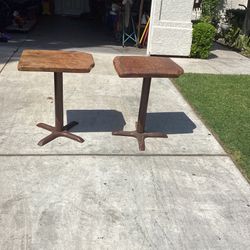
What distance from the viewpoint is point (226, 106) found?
641 cm

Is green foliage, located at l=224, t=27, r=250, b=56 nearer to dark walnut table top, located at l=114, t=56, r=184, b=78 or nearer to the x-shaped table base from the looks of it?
dark walnut table top, located at l=114, t=56, r=184, b=78

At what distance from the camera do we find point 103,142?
4.80 m

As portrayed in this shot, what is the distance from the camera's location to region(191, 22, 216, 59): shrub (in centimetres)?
960

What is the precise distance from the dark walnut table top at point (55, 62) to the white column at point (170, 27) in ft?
16.0

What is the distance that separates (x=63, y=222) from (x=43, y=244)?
298 mm

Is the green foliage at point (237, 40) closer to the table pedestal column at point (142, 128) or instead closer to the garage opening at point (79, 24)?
the garage opening at point (79, 24)

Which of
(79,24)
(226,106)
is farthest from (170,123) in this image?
(79,24)

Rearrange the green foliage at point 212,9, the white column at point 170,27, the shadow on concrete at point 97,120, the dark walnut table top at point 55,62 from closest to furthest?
the dark walnut table top at point 55,62
the shadow on concrete at point 97,120
the white column at point 170,27
the green foliage at point 212,9

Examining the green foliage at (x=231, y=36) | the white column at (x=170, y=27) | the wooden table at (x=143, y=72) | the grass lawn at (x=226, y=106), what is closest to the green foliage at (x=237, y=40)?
the green foliage at (x=231, y=36)

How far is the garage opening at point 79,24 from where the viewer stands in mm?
10727

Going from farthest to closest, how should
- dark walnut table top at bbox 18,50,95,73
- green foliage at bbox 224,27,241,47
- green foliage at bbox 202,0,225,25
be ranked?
green foliage at bbox 202,0,225,25, green foliage at bbox 224,27,241,47, dark walnut table top at bbox 18,50,95,73

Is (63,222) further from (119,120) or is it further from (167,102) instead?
(167,102)

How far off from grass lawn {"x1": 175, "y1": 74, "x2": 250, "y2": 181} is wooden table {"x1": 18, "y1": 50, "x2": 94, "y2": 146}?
1.86 m

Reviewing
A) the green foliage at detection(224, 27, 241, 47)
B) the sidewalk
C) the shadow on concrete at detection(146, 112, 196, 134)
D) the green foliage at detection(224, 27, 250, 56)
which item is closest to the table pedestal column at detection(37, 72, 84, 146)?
the sidewalk
